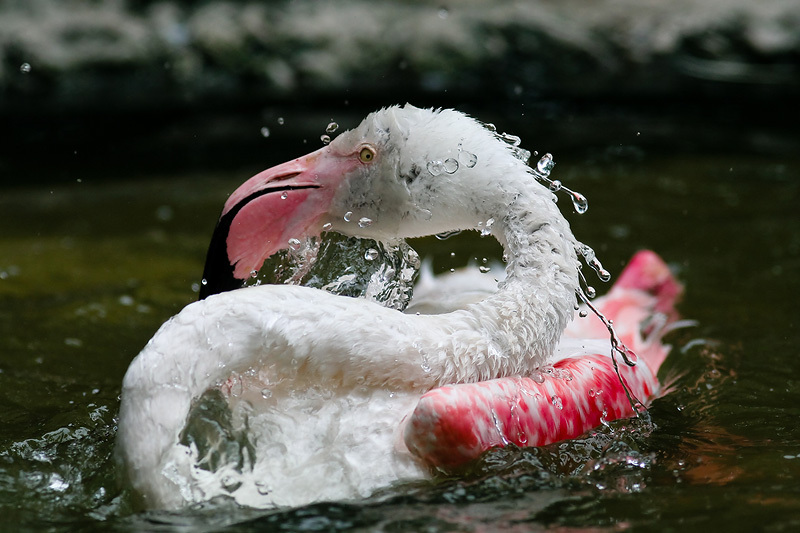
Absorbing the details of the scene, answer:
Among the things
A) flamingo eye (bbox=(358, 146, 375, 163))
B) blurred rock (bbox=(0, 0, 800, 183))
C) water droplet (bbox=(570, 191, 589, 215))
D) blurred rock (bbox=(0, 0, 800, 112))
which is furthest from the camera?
blurred rock (bbox=(0, 0, 800, 112))

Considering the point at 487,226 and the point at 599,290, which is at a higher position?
the point at 487,226

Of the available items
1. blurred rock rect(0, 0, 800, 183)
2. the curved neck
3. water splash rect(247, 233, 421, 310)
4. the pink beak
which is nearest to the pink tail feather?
the curved neck

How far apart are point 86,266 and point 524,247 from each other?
3308 mm

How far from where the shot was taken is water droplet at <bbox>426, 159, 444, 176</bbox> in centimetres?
304

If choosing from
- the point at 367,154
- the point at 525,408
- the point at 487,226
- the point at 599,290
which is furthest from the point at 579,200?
the point at 599,290

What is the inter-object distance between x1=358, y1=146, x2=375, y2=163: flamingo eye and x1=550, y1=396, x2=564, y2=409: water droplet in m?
0.98

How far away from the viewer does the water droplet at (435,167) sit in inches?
119

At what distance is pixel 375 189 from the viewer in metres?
3.13

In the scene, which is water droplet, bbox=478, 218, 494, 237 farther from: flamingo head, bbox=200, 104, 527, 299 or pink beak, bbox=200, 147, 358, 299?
A: pink beak, bbox=200, 147, 358, 299

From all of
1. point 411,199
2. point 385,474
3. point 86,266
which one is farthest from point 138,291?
point 385,474

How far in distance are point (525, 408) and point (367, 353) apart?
0.50 m

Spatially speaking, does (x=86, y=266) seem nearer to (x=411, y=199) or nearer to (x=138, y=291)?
(x=138, y=291)

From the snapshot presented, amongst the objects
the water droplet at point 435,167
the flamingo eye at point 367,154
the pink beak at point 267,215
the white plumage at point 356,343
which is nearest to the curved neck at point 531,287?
the white plumage at point 356,343

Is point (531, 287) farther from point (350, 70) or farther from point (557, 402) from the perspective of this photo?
point (350, 70)
